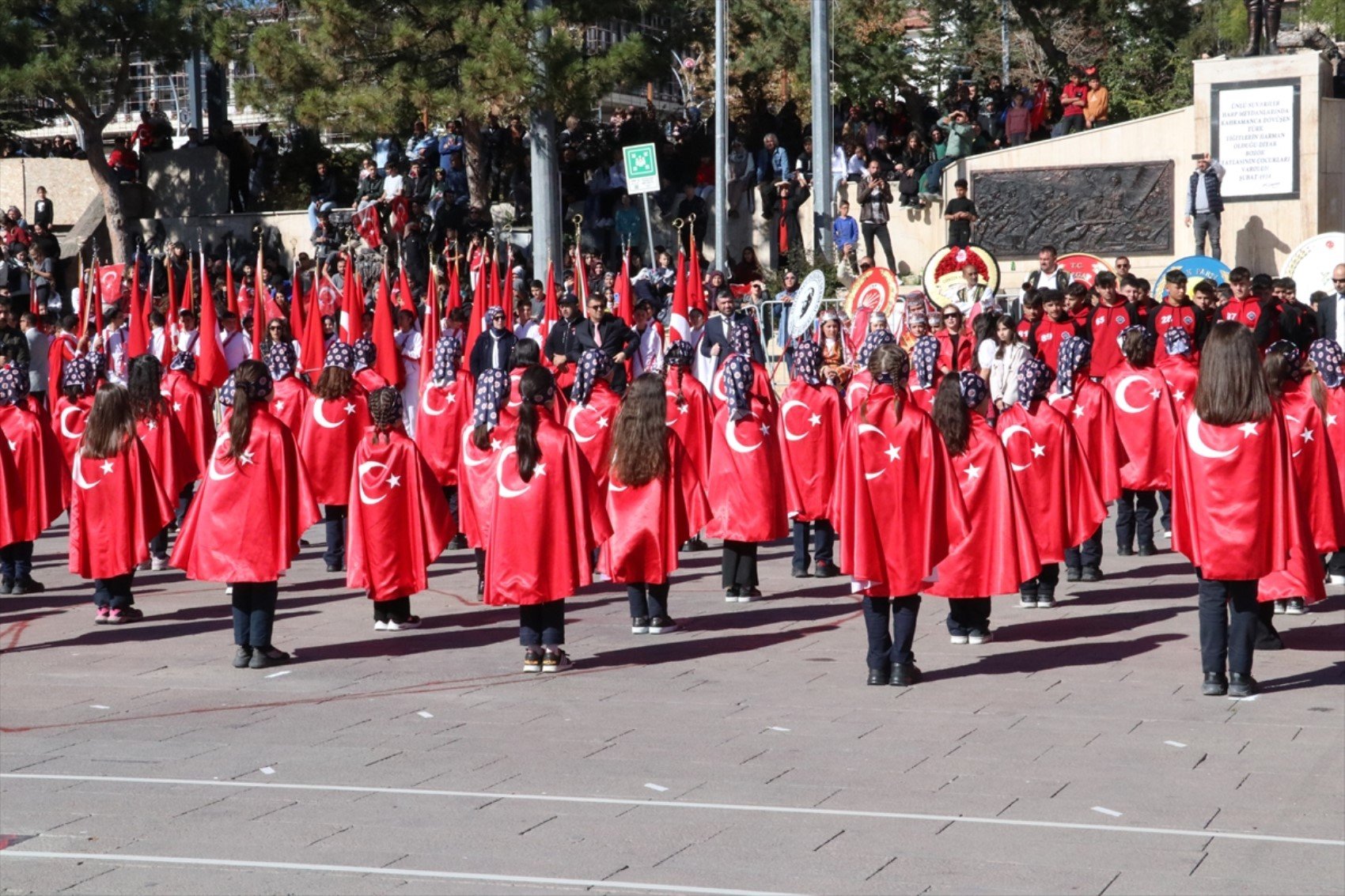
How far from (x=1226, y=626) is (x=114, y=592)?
6.71m

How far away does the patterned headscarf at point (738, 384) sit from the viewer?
40.1 feet

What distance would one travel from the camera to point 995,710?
8.98 m

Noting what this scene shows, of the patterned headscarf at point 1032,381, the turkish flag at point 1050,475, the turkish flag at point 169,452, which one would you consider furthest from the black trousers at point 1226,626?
the turkish flag at point 169,452

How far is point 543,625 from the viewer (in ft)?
33.7

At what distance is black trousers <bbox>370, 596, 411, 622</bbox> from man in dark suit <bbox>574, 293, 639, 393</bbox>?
13.8 ft

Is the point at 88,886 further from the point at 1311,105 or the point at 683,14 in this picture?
the point at 683,14

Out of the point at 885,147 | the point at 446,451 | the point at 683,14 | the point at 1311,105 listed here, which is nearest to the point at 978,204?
the point at 885,147

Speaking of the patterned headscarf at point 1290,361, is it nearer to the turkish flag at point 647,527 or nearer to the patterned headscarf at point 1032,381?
the patterned headscarf at point 1032,381

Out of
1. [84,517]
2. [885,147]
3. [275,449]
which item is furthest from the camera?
[885,147]

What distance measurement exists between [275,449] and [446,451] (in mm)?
4464

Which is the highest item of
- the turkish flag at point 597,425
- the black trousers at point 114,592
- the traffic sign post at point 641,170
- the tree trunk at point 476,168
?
the tree trunk at point 476,168

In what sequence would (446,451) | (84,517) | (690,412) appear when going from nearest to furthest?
(84,517) < (690,412) < (446,451)

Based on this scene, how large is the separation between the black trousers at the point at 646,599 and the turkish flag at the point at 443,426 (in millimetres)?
3949

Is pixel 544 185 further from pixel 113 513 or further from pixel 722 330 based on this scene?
pixel 113 513
